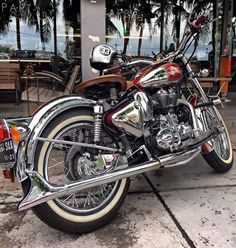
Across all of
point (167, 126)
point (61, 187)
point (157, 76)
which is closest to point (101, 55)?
point (157, 76)

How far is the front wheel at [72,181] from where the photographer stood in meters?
2.16

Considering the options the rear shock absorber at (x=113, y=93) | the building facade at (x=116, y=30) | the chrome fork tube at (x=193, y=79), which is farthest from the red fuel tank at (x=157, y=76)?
the building facade at (x=116, y=30)

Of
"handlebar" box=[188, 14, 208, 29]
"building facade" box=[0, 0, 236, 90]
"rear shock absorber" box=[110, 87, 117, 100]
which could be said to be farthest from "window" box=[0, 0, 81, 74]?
"rear shock absorber" box=[110, 87, 117, 100]

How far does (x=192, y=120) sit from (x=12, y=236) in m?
1.58

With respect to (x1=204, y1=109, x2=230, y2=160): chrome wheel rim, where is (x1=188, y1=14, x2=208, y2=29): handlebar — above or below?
above

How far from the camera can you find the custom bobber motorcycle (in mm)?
Result: 2131

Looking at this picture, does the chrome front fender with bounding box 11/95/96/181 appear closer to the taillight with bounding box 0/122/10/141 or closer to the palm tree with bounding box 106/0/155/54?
the taillight with bounding box 0/122/10/141

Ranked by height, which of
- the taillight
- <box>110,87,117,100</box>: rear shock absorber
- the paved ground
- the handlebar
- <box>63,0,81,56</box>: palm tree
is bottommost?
the paved ground

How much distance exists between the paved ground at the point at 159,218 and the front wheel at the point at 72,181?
0.38 ft

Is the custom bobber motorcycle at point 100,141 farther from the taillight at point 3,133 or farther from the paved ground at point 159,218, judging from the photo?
the paved ground at point 159,218

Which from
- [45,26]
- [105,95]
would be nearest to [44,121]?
[105,95]

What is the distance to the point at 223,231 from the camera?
2.33m

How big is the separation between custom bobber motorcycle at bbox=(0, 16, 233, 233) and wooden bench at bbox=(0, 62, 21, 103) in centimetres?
434

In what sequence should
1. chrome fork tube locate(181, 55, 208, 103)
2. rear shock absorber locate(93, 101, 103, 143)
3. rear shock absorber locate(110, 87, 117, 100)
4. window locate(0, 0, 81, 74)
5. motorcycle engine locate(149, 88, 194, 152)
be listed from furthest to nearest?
1. window locate(0, 0, 81, 74)
2. chrome fork tube locate(181, 55, 208, 103)
3. motorcycle engine locate(149, 88, 194, 152)
4. rear shock absorber locate(110, 87, 117, 100)
5. rear shock absorber locate(93, 101, 103, 143)
